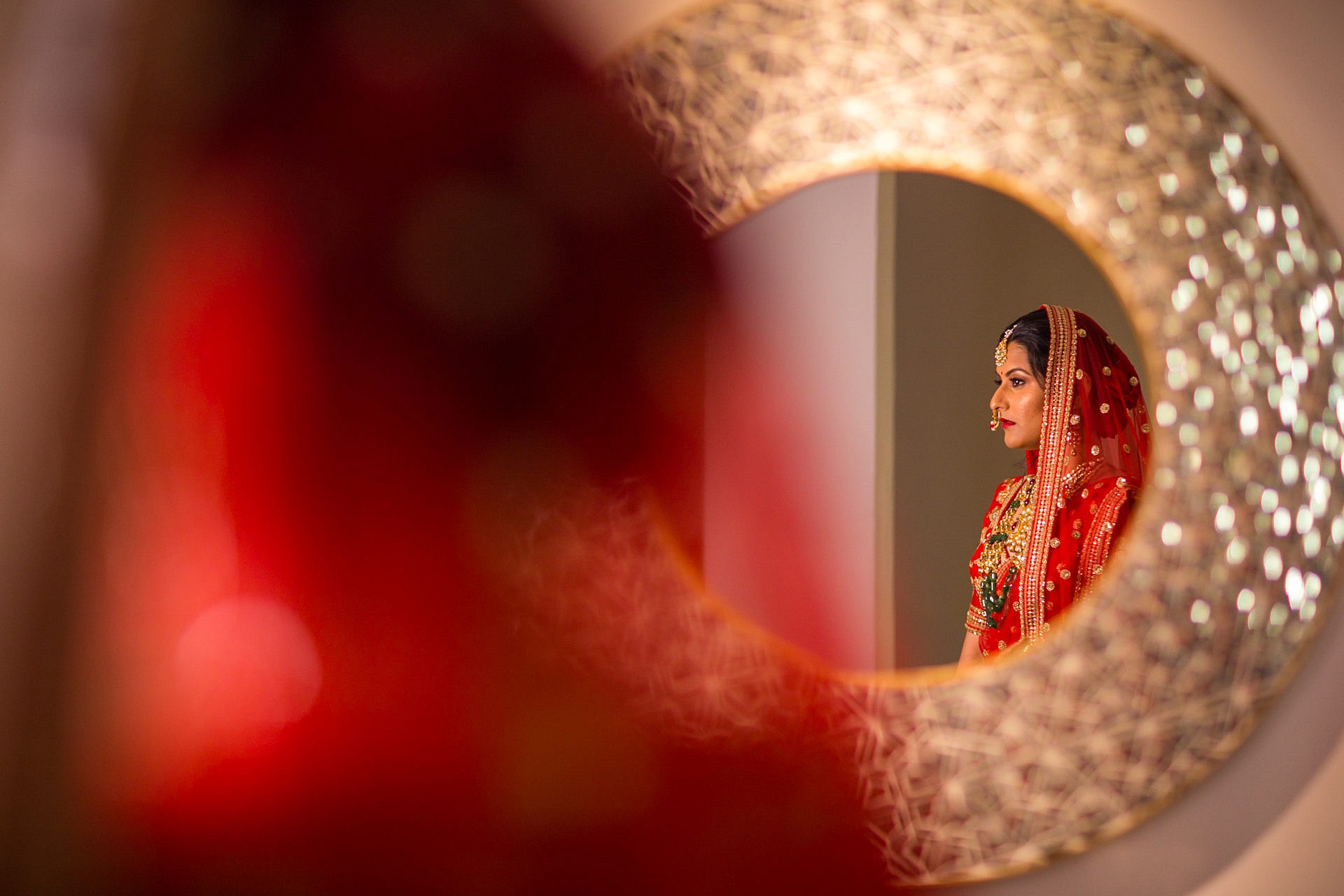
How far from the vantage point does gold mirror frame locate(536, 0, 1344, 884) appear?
25.6 inches

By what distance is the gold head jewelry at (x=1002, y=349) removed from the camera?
2.12 feet

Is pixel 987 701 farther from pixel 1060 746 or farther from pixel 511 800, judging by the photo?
pixel 511 800

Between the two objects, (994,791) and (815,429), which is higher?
(815,429)

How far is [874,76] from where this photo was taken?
0.68 metres

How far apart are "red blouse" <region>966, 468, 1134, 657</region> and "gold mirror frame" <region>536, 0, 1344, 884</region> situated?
0.05ft

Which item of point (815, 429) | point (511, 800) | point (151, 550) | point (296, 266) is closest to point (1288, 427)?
point (815, 429)

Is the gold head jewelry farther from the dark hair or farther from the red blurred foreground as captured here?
the red blurred foreground

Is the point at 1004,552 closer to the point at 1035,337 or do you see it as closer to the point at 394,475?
the point at 1035,337

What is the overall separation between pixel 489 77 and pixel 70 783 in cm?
65

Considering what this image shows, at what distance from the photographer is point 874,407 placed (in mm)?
658

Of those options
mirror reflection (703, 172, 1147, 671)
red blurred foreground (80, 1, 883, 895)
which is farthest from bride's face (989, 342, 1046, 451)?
red blurred foreground (80, 1, 883, 895)

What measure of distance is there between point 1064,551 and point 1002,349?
154 millimetres

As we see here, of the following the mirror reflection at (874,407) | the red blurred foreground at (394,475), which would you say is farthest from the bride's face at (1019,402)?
the red blurred foreground at (394,475)

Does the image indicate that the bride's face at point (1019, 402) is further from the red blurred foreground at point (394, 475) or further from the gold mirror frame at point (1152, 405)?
the red blurred foreground at point (394, 475)
